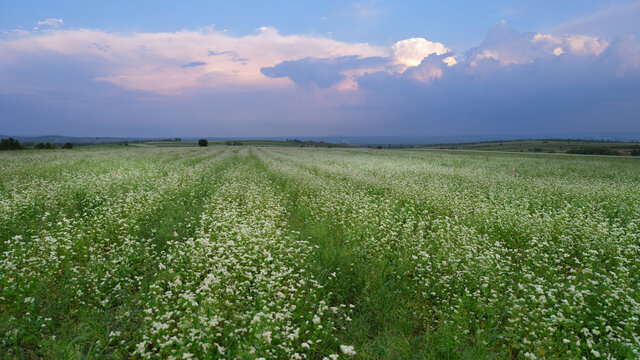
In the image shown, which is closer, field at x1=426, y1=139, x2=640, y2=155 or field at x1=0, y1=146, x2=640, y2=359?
field at x1=0, y1=146, x2=640, y2=359

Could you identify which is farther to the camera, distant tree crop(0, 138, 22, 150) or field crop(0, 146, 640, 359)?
distant tree crop(0, 138, 22, 150)

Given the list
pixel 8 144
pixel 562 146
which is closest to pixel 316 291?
pixel 8 144

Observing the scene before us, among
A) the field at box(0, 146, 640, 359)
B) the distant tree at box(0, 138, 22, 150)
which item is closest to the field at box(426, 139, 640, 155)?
the field at box(0, 146, 640, 359)

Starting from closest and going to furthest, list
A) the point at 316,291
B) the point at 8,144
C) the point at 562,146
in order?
1. the point at 316,291
2. the point at 8,144
3. the point at 562,146

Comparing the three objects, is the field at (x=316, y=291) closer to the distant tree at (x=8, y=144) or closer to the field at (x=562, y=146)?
the distant tree at (x=8, y=144)

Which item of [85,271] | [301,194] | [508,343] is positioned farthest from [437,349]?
[301,194]

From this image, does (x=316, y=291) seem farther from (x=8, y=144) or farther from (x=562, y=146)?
(x=562, y=146)

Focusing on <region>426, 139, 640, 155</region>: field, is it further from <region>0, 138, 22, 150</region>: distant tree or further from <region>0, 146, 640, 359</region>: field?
<region>0, 138, 22, 150</region>: distant tree

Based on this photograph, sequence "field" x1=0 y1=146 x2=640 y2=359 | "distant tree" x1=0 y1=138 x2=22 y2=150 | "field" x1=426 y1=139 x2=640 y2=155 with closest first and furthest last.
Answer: "field" x1=0 y1=146 x2=640 y2=359, "distant tree" x1=0 y1=138 x2=22 y2=150, "field" x1=426 y1=139 x2=640 y2=155

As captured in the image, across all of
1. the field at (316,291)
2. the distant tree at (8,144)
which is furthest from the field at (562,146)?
the distant tree at (8,144)

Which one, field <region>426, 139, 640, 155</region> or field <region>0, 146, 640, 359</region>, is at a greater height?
field <region>426, 139, 640, 155</region>

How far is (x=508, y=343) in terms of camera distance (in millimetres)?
4098

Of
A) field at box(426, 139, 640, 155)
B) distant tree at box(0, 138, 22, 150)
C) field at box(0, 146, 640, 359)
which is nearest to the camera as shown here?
field at box(0, 146, 640, 359)

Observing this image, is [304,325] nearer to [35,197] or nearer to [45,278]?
[45,278]
